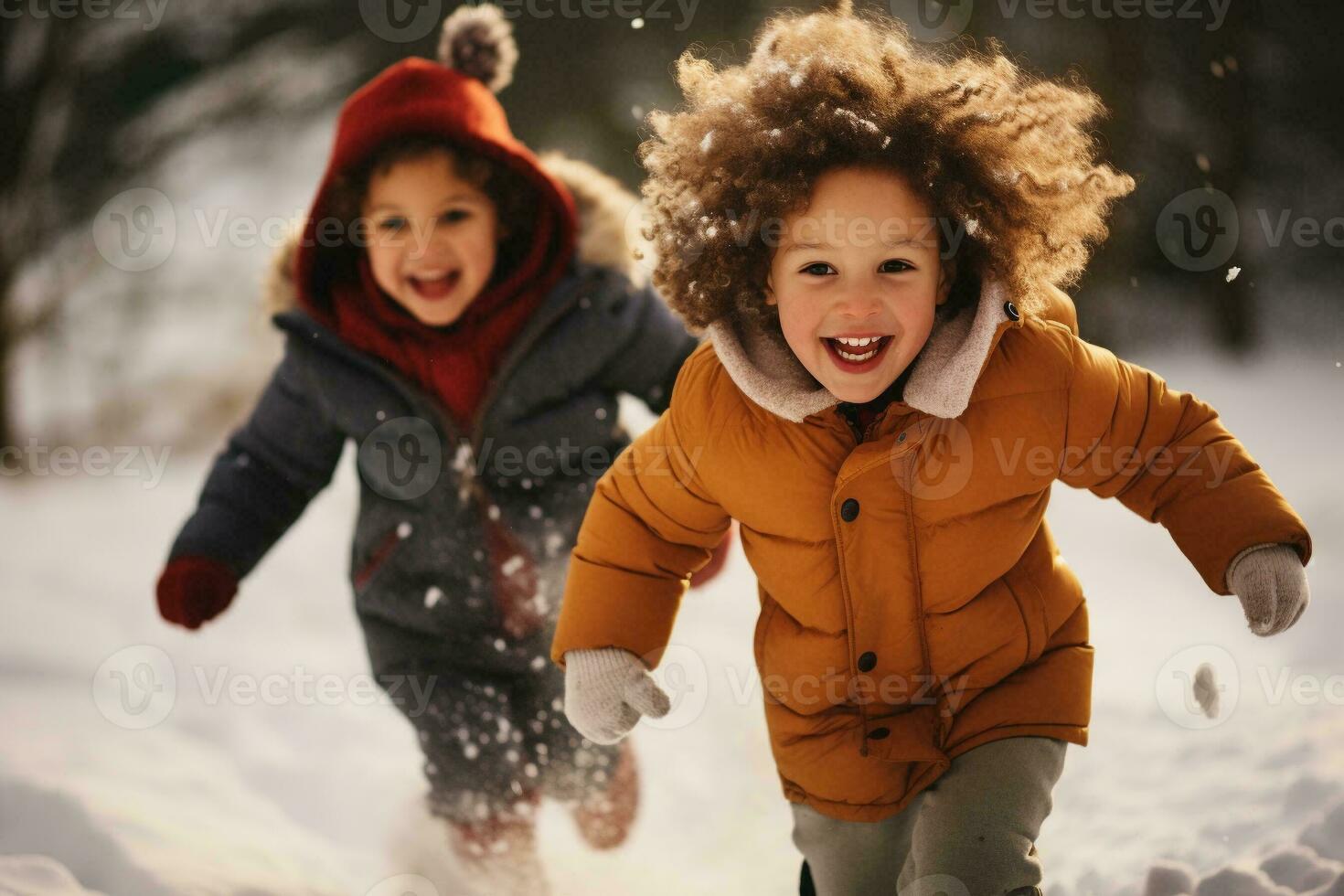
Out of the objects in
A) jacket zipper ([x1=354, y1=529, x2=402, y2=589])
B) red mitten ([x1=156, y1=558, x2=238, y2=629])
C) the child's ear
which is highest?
the child's ear

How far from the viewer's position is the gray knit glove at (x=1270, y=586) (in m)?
1.26

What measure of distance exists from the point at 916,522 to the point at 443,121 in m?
0.92

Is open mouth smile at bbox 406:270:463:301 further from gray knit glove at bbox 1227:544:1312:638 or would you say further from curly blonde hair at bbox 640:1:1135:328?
gray knit glove at bbox 1227:544:1312:638

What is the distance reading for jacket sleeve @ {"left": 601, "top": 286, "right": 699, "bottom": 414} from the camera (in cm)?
194

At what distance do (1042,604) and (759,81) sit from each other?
0.61 meters

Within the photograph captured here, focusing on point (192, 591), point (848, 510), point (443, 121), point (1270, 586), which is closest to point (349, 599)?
point (192, 591)

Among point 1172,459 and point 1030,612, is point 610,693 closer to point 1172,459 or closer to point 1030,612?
point 1030,612

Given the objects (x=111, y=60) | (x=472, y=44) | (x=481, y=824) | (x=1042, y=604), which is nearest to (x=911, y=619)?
(x=1042, y=604)

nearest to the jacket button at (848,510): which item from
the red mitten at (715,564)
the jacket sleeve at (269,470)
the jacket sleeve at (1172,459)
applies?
the jacket sleeve at (1172,459)

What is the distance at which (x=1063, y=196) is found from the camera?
52.8 inches

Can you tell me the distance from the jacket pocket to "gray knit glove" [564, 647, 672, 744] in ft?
1.23

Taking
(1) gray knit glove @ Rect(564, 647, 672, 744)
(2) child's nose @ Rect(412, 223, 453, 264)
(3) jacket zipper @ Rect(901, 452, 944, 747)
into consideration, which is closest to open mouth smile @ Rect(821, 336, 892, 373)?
(3) jacket zipper @ Rect(901, 452, 944, 747)

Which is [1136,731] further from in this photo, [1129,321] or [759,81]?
[759,81]

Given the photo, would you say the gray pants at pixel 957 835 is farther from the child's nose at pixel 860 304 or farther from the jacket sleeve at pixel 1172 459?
the child's nose at pixel 860 304
